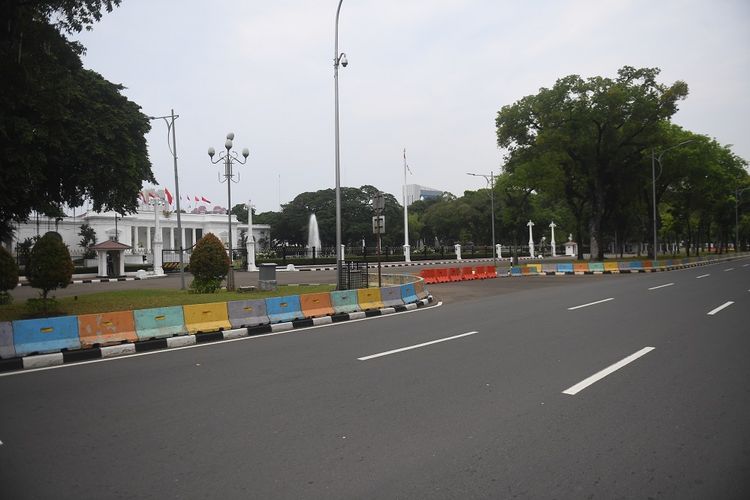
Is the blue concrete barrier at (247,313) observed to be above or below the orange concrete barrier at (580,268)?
above

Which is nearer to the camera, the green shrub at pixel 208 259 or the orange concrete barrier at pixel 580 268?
the green shrub at pixel 208 259

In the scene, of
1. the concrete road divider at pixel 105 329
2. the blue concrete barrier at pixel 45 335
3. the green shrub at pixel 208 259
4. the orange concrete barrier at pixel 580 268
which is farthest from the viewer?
the orange concrete barrier at pixel 580 268

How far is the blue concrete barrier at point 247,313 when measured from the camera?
11.0m

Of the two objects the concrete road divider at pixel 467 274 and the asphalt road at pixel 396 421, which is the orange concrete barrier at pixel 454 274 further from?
the asphalt road at pixel 396 421

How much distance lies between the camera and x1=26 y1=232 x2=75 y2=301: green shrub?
38.2 ft

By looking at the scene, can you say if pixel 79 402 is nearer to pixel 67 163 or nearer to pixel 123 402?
pixel 123 402

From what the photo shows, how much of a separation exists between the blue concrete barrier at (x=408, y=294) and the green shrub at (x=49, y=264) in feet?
30.3

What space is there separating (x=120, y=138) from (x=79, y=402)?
15409 mm

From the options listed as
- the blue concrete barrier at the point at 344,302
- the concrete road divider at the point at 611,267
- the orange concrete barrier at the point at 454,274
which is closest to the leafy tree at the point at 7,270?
the blue concrete barrier at the point at 344,302

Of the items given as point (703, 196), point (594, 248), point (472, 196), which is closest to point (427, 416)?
point (594, 248)

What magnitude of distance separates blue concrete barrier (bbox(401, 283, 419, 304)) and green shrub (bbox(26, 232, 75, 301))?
9.25m

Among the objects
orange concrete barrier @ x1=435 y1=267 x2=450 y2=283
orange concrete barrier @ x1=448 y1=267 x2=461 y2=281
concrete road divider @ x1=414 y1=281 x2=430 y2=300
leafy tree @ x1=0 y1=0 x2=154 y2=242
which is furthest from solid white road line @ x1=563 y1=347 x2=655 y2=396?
orange concrete barrier @ x1=448 y1=267 x2=461 y2=281

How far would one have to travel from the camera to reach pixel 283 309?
11.9 meters

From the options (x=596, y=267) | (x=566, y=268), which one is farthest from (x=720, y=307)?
(x=596, y=267)
